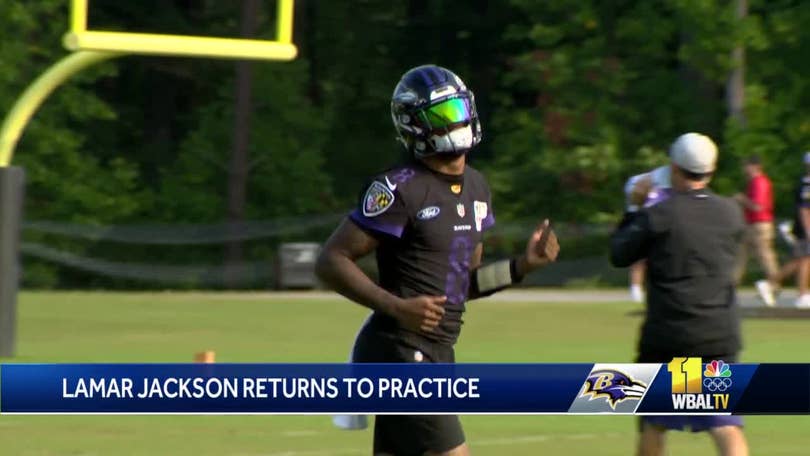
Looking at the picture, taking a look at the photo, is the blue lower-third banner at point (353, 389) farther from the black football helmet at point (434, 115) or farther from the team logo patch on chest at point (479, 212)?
the black football helmet at point (434, 115)

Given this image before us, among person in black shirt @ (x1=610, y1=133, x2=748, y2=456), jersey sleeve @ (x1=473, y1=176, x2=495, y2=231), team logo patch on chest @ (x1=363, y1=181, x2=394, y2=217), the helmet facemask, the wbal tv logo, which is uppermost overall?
the helmet facemask

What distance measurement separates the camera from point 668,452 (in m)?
11.9

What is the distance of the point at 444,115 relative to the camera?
734cm

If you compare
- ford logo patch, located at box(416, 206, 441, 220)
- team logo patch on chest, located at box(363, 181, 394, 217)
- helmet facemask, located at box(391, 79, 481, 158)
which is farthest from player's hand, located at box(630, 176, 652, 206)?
team logo patch on chest, located at box(363, 181, 394, 217)

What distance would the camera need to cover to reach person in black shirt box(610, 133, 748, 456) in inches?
348

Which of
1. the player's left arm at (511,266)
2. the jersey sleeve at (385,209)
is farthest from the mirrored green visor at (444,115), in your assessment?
the player's left arm at (511,266)

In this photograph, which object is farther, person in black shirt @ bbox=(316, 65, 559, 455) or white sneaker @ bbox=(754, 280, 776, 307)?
white sneaker @ bbox=(754, 280, 776, 307)

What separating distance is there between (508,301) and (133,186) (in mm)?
12617

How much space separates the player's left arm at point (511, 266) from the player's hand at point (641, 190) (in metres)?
2.05

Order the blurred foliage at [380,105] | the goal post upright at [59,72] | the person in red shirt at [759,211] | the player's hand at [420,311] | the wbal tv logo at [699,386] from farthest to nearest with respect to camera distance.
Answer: the blurred foliage at [380,105] < the person in red shirt at [759,211] < the goal post upright at [59,72] < the wbal tv logo at [699,386] < the player's hand at [420,311]

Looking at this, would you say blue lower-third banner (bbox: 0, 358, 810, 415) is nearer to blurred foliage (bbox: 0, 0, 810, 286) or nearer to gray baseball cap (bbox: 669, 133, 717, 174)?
gray baseball cap (bbox: 669, 133, 717, 174)

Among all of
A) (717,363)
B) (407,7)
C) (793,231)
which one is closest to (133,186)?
(407,7)

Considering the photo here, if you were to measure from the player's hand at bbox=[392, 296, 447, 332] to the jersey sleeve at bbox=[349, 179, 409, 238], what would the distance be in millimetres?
248

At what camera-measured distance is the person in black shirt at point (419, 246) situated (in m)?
7.26
